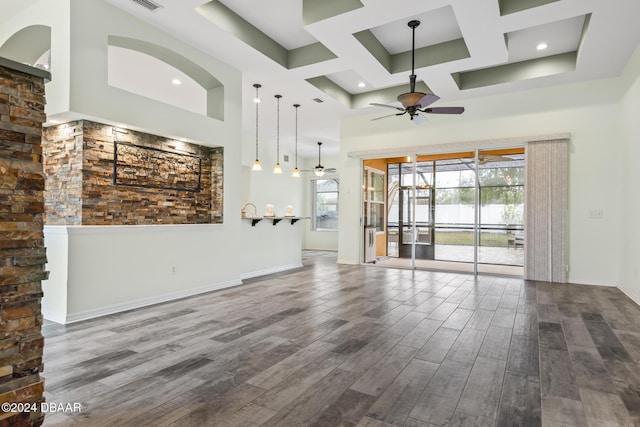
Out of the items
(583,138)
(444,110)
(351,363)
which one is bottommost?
(351,363)

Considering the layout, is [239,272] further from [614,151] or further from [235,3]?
[614,151]

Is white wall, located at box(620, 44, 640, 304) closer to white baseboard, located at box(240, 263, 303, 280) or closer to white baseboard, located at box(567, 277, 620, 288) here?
white baseboard, located at box(567, 277, 620, 288)

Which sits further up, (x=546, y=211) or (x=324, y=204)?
(x=324, y=204)

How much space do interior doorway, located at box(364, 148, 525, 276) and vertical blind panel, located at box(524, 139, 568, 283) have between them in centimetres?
72

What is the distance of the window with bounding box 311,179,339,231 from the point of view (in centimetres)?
1193

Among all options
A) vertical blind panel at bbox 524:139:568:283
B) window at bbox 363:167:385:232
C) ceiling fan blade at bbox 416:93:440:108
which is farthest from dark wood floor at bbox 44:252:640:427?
window at bbox 363:167:385:232

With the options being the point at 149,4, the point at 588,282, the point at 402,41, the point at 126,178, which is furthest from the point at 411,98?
the point at 588,282

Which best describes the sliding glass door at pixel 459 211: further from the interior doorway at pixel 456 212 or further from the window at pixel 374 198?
the window at pixel 374 198

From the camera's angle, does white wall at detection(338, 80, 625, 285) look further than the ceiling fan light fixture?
Answer: Yes

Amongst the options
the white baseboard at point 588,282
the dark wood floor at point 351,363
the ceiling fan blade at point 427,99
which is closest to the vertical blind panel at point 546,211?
the white baseboard at point 588,282

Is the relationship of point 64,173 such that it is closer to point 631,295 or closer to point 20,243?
point 20,243

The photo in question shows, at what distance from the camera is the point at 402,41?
5.26 meters

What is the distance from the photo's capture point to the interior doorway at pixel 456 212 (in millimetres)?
7145

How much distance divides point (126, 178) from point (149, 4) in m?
2.02
